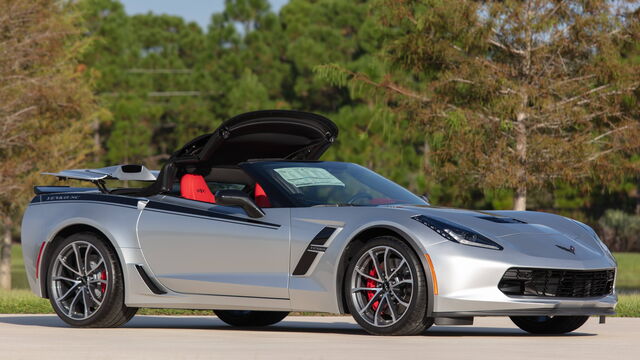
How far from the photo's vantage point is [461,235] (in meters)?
8.79

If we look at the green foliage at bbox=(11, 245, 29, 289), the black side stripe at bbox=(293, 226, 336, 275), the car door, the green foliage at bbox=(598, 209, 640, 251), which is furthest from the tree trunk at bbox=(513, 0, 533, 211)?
the green foliage at bbox=(598, 209, 640, 251)

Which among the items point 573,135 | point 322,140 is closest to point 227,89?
point 573,135

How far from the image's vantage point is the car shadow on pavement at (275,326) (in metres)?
9.80

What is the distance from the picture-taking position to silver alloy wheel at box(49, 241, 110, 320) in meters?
10.3

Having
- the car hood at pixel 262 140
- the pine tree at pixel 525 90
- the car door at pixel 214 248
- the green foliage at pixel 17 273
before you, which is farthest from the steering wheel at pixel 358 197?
the green foliage at pixel 17 273

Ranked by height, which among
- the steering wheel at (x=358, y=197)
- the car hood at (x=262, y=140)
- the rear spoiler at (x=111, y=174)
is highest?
the car hood at (x=262, y=140)

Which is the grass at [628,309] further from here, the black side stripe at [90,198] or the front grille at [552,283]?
the black side stripe at [90,198]

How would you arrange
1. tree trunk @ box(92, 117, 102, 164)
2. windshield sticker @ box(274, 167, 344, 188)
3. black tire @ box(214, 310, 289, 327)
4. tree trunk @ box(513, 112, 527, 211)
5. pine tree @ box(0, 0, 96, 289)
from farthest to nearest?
tree trunk @ box(92, 117, 102, 164) < pine tree @ box(0, 0, 96, 289) < tree trunk @ box(513, 112, 527, 211) < black tire @ box(214, 310, 289, 327) < windshield sticker @ box(274, 167, 344, 188)

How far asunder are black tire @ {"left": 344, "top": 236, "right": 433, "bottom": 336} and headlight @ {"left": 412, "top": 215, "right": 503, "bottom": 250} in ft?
0.81

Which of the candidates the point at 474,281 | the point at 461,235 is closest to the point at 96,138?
the point at 461,235

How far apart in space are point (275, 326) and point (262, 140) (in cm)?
161

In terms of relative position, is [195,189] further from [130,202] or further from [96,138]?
[96,138]

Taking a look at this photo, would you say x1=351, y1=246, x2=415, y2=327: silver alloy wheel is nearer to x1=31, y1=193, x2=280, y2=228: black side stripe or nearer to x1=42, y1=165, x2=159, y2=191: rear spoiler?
x1=31, y1=193, x2=280, y2=228: black side stripe

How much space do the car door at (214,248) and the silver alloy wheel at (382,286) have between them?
61cm
